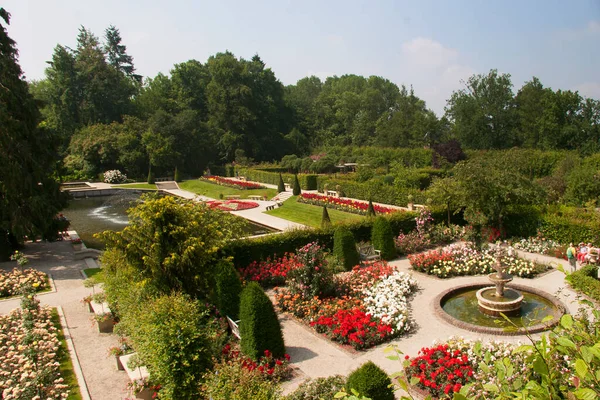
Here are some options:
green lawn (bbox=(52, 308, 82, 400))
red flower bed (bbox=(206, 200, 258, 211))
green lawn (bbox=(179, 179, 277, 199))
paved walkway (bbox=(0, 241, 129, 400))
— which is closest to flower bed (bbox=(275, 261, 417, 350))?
paved walkway (bbox=(0, 241, 129, 400))

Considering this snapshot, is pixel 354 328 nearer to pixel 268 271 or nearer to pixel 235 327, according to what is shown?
pixel 235 327

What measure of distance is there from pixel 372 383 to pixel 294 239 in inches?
384

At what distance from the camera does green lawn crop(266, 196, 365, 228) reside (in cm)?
2431

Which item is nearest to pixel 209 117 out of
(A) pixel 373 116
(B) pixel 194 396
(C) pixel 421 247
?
(A) pixel 373 116

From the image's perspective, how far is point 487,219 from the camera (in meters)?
17.0

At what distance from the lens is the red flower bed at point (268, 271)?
13.9 m

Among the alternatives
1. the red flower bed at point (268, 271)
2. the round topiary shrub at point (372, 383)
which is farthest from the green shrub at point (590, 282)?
the red flower bed at point (268, 271)

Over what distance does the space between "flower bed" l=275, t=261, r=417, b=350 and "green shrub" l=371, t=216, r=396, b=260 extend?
7.07 feet

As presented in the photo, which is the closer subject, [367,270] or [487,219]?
[367,270]

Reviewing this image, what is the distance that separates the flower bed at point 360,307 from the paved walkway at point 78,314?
4315mm

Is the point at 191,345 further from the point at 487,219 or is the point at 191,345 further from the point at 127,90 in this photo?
the point at 127,90

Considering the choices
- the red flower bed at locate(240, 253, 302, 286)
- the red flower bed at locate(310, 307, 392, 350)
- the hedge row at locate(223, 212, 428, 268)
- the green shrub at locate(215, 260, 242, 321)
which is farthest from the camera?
the hedge row at locate(223, 212, 428, 268)

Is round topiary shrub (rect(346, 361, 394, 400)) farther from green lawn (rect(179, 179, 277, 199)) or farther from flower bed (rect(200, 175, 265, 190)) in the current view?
flower bed (rect(200, 175, 265, 190))

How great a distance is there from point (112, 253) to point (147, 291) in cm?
159
